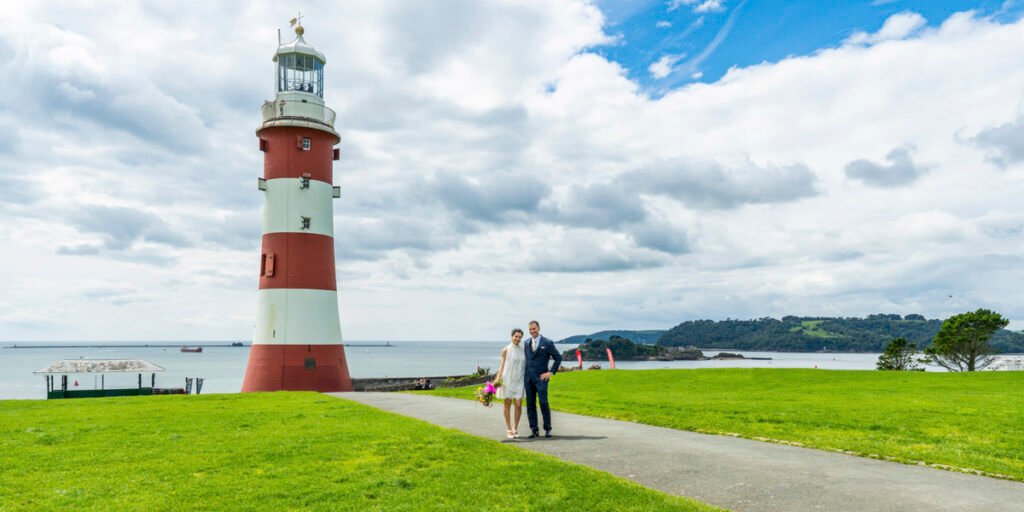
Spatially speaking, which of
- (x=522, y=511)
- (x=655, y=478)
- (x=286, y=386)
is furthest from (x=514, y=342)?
(x=286, y=386)

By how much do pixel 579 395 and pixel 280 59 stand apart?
23.2 metres

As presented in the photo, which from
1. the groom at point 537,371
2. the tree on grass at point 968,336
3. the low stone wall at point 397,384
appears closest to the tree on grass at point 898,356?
the tree on grass at point 968,336

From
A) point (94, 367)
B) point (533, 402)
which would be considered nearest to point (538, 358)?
point (533, 402)

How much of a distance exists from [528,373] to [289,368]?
20.8 metres

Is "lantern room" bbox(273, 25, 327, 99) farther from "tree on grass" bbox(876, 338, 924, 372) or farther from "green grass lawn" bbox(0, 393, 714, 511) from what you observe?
"tree on grass" bbox(876, 338, 924, 372)

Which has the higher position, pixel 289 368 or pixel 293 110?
pixel 293 110

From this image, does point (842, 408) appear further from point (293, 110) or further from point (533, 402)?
point (293, 110)

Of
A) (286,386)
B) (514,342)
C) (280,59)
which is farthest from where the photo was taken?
(280,59)

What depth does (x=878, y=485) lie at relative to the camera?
27.4 feet

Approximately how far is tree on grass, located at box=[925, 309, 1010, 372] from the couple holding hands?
54.9m

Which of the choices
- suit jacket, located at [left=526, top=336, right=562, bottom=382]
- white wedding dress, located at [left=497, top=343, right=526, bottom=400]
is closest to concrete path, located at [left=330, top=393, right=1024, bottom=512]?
white wedding dress, located at [left=497, top=343, right=526, bottom=400]

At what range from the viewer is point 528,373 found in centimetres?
1271

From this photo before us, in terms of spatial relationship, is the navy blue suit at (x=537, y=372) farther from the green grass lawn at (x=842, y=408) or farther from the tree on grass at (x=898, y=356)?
the tree on grass at (x=898, y=356)

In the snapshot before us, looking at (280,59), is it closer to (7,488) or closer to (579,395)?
(579,395)
